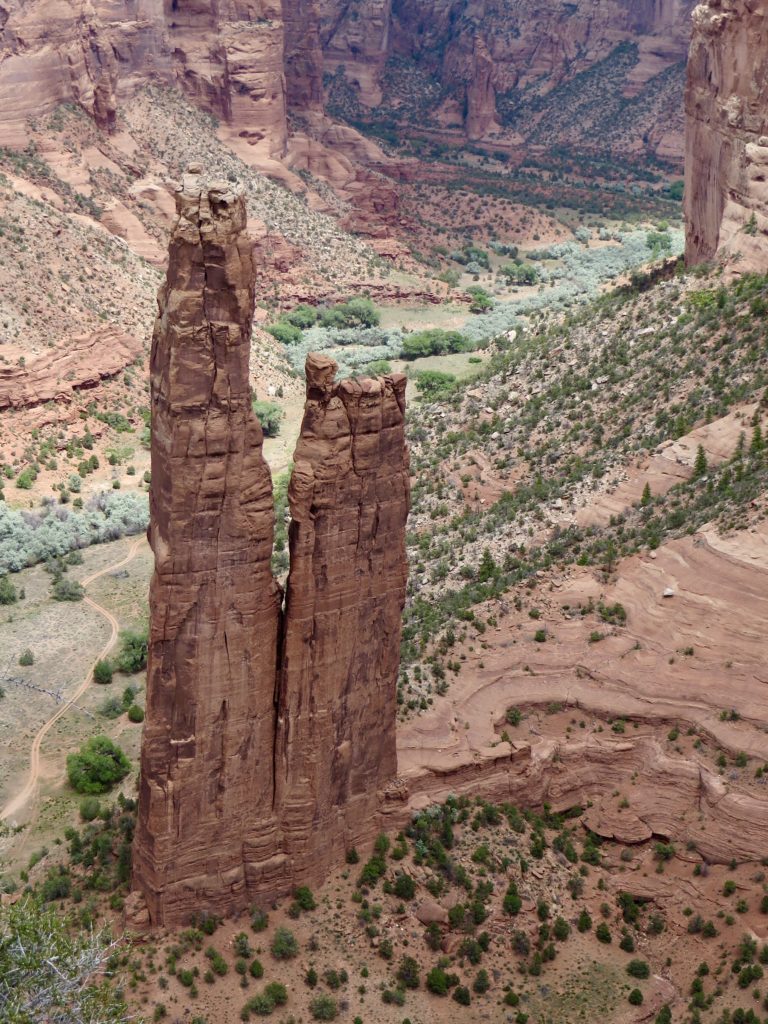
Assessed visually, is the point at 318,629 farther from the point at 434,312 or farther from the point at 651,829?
the point at 434,312

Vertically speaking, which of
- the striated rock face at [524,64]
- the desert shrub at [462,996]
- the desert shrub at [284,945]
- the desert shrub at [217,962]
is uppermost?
the striated rock face at [524,64]

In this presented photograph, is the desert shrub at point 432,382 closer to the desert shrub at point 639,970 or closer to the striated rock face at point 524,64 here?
the desert shrub at point 639,970

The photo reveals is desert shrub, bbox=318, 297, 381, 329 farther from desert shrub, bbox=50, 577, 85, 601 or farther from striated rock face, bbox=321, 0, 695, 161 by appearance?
striated rock face, bbox=321, 0, 695, 161

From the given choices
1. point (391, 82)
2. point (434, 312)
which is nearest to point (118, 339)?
point (434, 312)

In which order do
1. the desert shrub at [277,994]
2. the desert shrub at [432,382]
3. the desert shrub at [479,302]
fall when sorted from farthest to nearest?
the desert shrub at [479,302], the desert shrub at [432,382], the desert shrub at [277,994]

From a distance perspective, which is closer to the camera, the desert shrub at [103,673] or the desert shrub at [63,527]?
the desert shrub at [103,673]

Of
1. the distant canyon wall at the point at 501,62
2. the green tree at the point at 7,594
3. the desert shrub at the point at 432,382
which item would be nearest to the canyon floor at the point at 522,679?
the green tree at the point at 7,594
